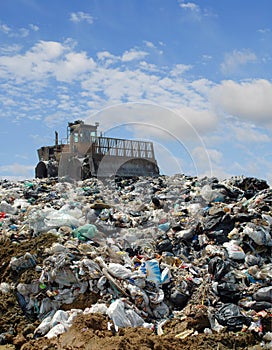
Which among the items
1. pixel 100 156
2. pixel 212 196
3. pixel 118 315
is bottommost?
pixel 118 315

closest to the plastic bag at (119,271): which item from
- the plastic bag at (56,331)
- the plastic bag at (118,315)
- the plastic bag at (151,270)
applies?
the plastic bag at (151,270)

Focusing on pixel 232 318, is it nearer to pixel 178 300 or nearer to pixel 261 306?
pixel 261 306

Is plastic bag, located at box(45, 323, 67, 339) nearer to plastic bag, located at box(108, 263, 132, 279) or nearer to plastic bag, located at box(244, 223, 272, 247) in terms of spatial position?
plastic bag, located at box(108, 263, 132, 279)

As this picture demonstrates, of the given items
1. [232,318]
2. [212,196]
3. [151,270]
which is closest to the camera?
[232,318]

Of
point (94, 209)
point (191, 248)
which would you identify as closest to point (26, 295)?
point (191, 248)

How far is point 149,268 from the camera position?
5180 millimetres

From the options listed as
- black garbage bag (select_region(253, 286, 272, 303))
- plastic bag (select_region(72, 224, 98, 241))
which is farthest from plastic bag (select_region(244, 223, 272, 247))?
plastic bag (select_region(72, 224, 98, 241))

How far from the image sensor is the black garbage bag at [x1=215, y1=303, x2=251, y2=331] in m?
4.41

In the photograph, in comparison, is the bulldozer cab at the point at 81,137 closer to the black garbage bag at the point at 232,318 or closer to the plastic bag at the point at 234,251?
the plastic bag at the point at 234,251

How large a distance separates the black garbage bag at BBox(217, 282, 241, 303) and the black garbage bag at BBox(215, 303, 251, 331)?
27cm

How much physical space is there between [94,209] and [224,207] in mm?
2469

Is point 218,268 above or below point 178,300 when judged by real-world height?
above

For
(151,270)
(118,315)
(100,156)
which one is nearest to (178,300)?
(151,270)

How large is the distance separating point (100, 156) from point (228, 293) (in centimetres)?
936
